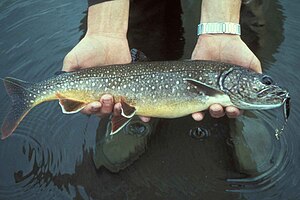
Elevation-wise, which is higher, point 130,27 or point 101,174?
point 130,27

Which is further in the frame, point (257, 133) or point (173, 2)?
point (173, 2)

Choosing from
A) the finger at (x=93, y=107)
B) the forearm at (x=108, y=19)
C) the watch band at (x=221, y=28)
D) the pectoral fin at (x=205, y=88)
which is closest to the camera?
the pectoral fin at (x=205, y=88)

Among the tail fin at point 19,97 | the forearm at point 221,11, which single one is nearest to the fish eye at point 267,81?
the forearm at point 221,11

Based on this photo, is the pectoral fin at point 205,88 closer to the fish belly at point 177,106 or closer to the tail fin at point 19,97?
the fish belly at point 177,106

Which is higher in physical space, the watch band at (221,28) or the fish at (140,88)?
the watch band at (221,28)

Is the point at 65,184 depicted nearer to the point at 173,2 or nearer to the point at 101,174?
the point at 101,174

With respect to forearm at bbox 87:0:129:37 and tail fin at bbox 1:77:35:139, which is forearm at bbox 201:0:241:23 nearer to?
forearm at bbox 87:0:129:37

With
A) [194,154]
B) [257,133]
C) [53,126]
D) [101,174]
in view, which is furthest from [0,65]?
[257,133]
